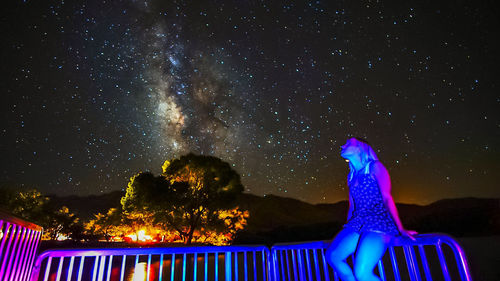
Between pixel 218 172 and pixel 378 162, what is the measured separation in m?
18.9

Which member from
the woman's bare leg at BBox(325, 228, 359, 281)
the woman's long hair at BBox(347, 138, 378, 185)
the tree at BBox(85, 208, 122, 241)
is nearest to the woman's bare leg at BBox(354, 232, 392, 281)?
the woman's bare leg at BBox(325, 228, 359, 281)

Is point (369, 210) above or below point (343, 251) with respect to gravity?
above

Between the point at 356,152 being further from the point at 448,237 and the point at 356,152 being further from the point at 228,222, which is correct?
the point at 228,222

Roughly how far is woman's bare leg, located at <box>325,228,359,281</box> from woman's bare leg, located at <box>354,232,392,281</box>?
0.44ft

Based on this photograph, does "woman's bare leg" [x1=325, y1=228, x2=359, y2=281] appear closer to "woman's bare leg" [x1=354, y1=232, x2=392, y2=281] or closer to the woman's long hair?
"woman's bare leg" [x1=354, y1=232, x2=392, y2=281]

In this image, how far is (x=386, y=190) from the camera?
247 cm

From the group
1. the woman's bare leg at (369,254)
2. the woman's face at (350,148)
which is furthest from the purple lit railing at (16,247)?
the woman's face at (350,148)

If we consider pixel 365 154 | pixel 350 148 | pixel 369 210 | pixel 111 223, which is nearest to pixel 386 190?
pixel 369 210

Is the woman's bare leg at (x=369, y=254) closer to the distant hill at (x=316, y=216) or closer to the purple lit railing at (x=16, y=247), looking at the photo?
the purple lit railing at (x=16, y=247)

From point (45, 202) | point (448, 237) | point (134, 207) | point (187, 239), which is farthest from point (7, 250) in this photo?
point (45, 202)

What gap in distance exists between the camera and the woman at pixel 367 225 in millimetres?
2305

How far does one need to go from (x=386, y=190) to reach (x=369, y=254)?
0.60m

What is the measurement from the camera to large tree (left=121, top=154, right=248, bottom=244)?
A: 19.5 m

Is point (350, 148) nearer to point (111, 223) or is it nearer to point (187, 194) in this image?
point (187, 194)
